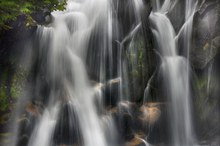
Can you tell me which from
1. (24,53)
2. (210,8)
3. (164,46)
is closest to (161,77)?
(164,46)

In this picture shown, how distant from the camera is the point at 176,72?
A: 10969 millimetres

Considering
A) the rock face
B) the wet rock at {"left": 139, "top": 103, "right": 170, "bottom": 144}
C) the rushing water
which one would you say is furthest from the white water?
the rock face

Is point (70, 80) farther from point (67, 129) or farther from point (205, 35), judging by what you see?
point (205, 35)

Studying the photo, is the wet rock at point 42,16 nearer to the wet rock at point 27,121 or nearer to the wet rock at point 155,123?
the wet rock at point 27,121

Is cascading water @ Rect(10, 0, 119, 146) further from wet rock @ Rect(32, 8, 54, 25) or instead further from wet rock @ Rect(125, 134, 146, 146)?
wet rock @ Rect(125, 134, 146, 146)

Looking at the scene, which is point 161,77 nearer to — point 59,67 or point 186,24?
point 186,24

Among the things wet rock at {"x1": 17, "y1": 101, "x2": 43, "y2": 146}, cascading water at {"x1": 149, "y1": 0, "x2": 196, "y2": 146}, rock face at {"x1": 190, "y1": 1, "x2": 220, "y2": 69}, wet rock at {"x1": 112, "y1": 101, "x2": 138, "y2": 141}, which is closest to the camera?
wet rock at {"x1": 17, "y1": 101, "x2": 43, "y2": 146}

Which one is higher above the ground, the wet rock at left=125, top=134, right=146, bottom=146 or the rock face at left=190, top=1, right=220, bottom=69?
the rock face at left=190, top=1, right=220, bottom=69

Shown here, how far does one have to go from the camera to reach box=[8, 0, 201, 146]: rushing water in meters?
9.91

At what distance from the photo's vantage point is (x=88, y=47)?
11266 millimetres

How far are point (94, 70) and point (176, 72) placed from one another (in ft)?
9.74

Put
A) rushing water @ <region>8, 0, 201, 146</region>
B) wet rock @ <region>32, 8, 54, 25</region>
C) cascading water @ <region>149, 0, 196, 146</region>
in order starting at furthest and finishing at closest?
wet rock @ <region>32, 8, 54, 25</region>
cascading water @ <region>149, 0, 196, 146</region>
rushing water @ <region>8, 0, 201, 146</region>

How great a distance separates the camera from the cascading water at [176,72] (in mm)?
10484

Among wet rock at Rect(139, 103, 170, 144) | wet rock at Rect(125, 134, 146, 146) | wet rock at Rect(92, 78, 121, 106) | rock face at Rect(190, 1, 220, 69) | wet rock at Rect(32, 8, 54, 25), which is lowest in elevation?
wet rock at Rect(125, 134, 146, 146)
